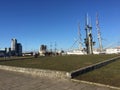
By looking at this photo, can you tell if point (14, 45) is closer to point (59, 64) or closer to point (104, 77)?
point (59, 64)

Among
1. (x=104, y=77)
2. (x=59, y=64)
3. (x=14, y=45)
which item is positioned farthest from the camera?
(x=14, y=45)

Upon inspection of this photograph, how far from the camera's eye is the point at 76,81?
8805mm

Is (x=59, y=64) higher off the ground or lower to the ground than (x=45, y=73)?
higher

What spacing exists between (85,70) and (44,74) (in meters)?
2.82

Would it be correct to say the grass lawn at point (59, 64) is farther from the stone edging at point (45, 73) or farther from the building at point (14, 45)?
the building at point (14, 45)

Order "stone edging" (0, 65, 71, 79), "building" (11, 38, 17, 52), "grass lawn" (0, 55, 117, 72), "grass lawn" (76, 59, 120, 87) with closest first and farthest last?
"grass lawn" (76, 59, 120, 87)
"stone edging" (0, 65, 71, 79)
"grass lawn" (0, 55, 117, 72)
"building" (11, 38, 17, 52)

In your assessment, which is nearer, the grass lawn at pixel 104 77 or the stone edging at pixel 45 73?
the grass lawn at pixel 104 77

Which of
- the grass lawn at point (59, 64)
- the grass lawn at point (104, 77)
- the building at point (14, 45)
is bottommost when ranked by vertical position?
the grass lawn at point (104, 77)

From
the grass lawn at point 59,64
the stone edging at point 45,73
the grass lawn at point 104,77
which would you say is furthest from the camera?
the grass lawn at point 59,64

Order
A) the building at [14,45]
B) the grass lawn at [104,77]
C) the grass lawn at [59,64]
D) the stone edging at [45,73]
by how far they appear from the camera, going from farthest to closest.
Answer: the building at [14,45] < the grass lawn at [59,64] < the stone edging at [45,73] < the grass lawn at [104,77]

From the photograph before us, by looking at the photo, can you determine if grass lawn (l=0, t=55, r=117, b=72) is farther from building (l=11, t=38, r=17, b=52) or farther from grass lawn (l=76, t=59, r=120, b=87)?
building (l=11, t=38, r=17, b=52)

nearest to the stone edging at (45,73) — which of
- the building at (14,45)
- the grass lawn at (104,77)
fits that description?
the grass lawn at (104,77)

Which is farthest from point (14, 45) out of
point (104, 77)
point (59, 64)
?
point (104, 77)

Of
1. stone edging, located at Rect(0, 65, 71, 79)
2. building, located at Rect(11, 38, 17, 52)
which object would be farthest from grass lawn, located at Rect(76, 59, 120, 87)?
building, located at Rect(11, 38, 17, 52)
